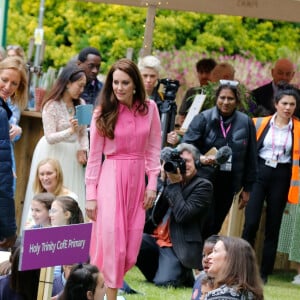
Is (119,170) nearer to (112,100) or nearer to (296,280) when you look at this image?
(112,100)

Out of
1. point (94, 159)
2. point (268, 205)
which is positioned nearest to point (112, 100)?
point (94, 159)

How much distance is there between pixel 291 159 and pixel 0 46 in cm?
293

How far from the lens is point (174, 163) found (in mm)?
10375

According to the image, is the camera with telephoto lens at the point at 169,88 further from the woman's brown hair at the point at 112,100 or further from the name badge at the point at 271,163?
the woman's brown hair at the point at 112,100

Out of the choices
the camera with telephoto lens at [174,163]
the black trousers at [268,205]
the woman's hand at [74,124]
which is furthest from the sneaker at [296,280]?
the woman's hand at [74,124]

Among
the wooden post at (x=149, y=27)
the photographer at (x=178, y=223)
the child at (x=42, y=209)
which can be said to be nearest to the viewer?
the child at (x=42, y=209)

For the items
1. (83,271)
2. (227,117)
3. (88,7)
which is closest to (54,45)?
(88,7)

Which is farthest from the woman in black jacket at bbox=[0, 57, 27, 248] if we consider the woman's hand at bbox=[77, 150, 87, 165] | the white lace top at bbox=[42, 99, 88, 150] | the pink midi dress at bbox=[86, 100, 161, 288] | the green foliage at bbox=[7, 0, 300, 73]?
the green foliage at bbox=[7, 0, 300, 73]

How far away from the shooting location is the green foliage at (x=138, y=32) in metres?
24.6

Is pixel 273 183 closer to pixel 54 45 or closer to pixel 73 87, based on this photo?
pixel 73 87

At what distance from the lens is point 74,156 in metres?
11.3

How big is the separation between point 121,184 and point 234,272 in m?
1.95

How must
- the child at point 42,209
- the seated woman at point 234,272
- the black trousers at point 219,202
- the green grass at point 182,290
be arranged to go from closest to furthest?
the seated woman at point 234,272 < the child at point 42,209 < the green grass at point 182,290 < the black trousers at point 219,202

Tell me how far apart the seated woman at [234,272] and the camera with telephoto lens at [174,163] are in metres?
2.94
